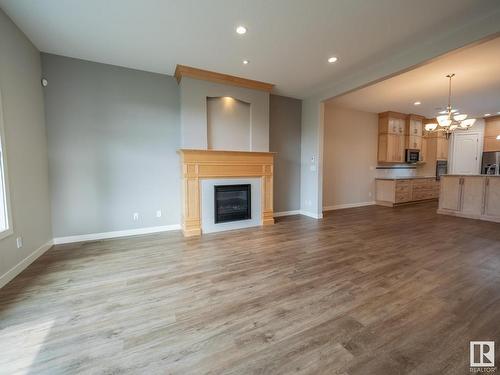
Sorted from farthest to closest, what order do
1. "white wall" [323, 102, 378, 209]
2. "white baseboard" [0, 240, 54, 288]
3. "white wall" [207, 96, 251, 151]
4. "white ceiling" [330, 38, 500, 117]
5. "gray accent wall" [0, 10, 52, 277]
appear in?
"white wall" [323, 102, 378, 209] < "white wall" [207, 96, 251, 151] < "white ceiling" [330, 38, 500, 117] < "gray accent wall" [0, 10, 52, 277] < "white baseboard" [0, 240, 54, 288]

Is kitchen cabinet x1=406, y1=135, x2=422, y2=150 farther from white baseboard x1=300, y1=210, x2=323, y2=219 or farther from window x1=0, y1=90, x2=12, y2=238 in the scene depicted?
window x1=0, y1=90, x2=12, y2=238

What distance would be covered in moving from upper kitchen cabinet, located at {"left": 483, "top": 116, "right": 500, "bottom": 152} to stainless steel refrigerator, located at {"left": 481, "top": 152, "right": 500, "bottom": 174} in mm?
182

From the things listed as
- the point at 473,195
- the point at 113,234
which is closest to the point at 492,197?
the point at 473,195

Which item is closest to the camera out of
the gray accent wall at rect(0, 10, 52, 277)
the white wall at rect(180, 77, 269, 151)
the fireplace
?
the gray accent wall at rect(0, 10, 52, 277)

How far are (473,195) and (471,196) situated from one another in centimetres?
4

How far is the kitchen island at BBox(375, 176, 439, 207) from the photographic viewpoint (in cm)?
667

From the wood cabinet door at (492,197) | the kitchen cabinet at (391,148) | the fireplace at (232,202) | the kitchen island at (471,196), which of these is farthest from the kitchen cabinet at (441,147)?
the fireplace at (232,202)

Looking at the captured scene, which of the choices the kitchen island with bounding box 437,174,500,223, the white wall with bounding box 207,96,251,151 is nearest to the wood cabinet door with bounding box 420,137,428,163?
the kitchen island with bounding box 437,174,500,223

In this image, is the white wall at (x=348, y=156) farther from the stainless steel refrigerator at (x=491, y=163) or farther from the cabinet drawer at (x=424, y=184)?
the stainless steel refrigerator at (x=491, y=163)

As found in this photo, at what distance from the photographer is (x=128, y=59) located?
3492 mm

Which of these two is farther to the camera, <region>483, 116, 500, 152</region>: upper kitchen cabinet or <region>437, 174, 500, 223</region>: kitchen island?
<region>483, 116, 500, 152</region>: upper kitchen cabinet

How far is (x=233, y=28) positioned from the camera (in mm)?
2699

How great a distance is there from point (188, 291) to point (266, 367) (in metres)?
1.10
